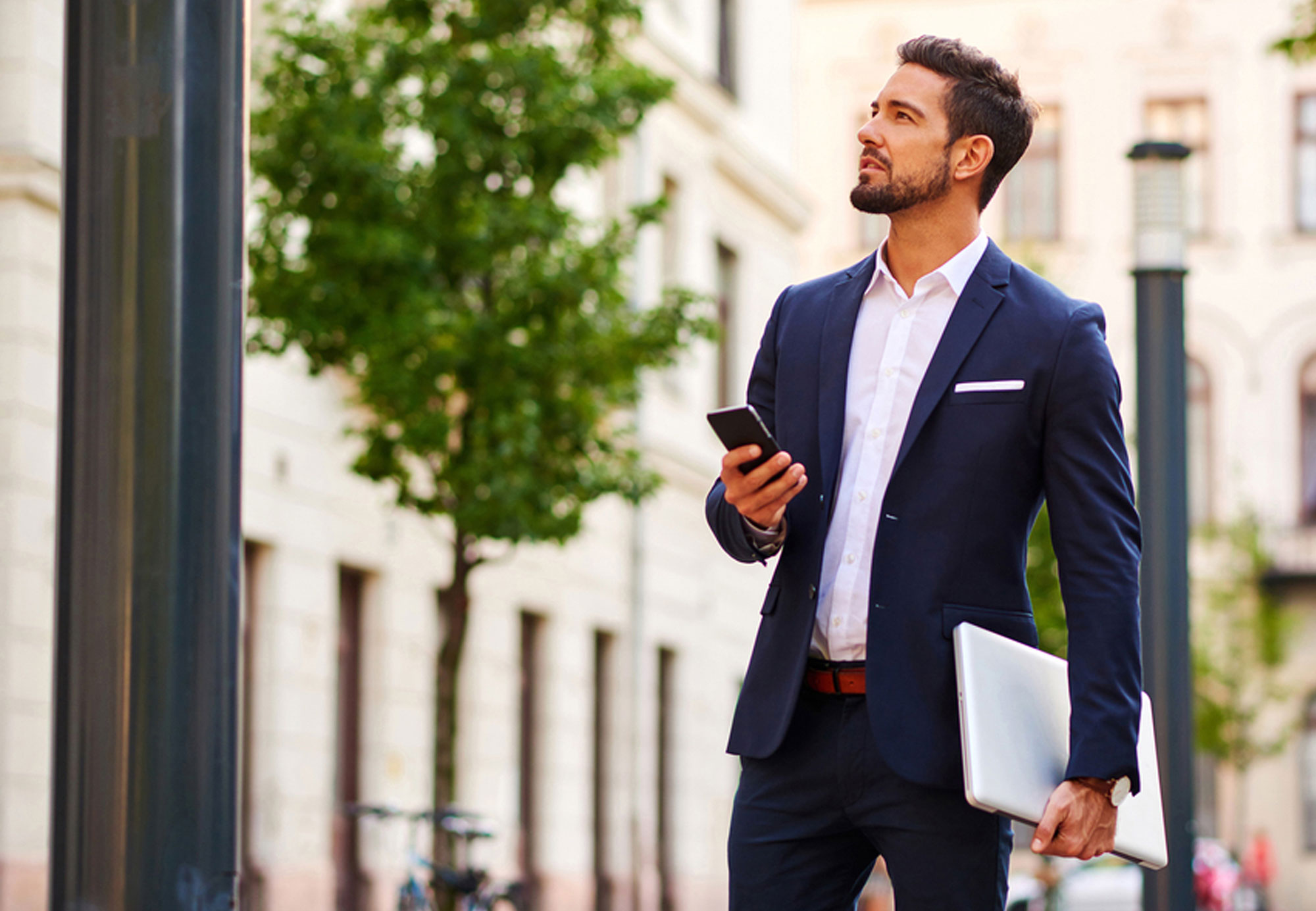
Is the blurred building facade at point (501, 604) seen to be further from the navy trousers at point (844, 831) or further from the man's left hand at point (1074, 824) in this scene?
the man's left hand at point (1074, 824)

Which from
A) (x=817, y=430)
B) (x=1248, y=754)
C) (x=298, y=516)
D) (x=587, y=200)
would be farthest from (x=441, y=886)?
(x=1248, y=754)

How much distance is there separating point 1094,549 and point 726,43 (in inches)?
1068

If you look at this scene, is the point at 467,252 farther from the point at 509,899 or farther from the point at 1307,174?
the point at 1307,174

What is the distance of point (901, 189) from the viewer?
11.5ft

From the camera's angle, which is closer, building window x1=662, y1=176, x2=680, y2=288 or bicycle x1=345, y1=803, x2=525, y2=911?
bicycle x1=345, y1=803, x2=525, y2=911

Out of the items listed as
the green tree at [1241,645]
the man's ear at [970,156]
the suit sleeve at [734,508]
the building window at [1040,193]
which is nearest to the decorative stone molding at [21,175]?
the suit sleeve at [734,508]

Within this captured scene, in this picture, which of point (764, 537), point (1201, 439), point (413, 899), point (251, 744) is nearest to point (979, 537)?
point (764, 537)

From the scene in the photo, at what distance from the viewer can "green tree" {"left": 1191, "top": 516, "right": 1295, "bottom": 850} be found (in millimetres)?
39000

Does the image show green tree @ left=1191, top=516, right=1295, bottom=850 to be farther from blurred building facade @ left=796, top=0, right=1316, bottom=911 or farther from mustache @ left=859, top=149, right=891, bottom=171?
mustache @ left=859, top=149, right=891, bottom=171

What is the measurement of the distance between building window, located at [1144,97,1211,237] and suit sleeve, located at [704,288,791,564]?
40319 millimetres

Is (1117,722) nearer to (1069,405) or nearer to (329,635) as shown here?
(1069,405)

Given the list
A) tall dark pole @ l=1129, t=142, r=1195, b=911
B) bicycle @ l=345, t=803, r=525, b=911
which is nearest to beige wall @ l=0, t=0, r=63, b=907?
bicycle @ l=345, t=803, r=525, b=911

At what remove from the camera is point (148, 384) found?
3072 millimetres

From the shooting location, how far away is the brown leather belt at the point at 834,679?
11.1 feet
